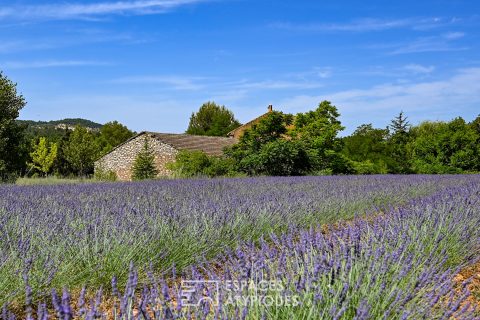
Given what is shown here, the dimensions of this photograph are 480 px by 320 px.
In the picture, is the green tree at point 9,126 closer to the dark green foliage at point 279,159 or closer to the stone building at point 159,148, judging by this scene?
the stone building at point 159,148

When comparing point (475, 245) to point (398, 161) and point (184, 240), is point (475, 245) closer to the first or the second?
point (184, 240)

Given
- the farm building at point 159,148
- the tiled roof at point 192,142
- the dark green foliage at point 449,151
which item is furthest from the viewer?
the farm building at point 159,148

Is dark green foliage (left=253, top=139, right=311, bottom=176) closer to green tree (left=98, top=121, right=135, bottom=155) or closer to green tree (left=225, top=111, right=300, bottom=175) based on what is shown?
green tree (left=225, top=111, right=300, bottom=175)

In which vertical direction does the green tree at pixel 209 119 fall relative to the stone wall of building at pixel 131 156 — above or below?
above

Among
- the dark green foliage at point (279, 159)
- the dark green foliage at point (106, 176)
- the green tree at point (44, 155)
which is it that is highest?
the green tree at point (44, 155)

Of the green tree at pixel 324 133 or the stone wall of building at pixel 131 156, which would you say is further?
the stone wall of building at pixel 131 156

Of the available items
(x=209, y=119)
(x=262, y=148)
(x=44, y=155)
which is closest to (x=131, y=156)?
(x=44, y=155)

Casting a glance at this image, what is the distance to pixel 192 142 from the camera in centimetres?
2752

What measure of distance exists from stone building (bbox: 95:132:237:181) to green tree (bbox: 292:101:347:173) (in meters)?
5.30

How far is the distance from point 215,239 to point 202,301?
1.98 m

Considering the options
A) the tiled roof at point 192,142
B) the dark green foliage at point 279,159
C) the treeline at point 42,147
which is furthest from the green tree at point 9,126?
the dark green foliage at point 279,159

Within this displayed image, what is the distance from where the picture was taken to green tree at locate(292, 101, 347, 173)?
21.5 m

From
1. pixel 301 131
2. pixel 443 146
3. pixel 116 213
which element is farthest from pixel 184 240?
pixel 443 146

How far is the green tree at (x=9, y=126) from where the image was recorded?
21.6m
